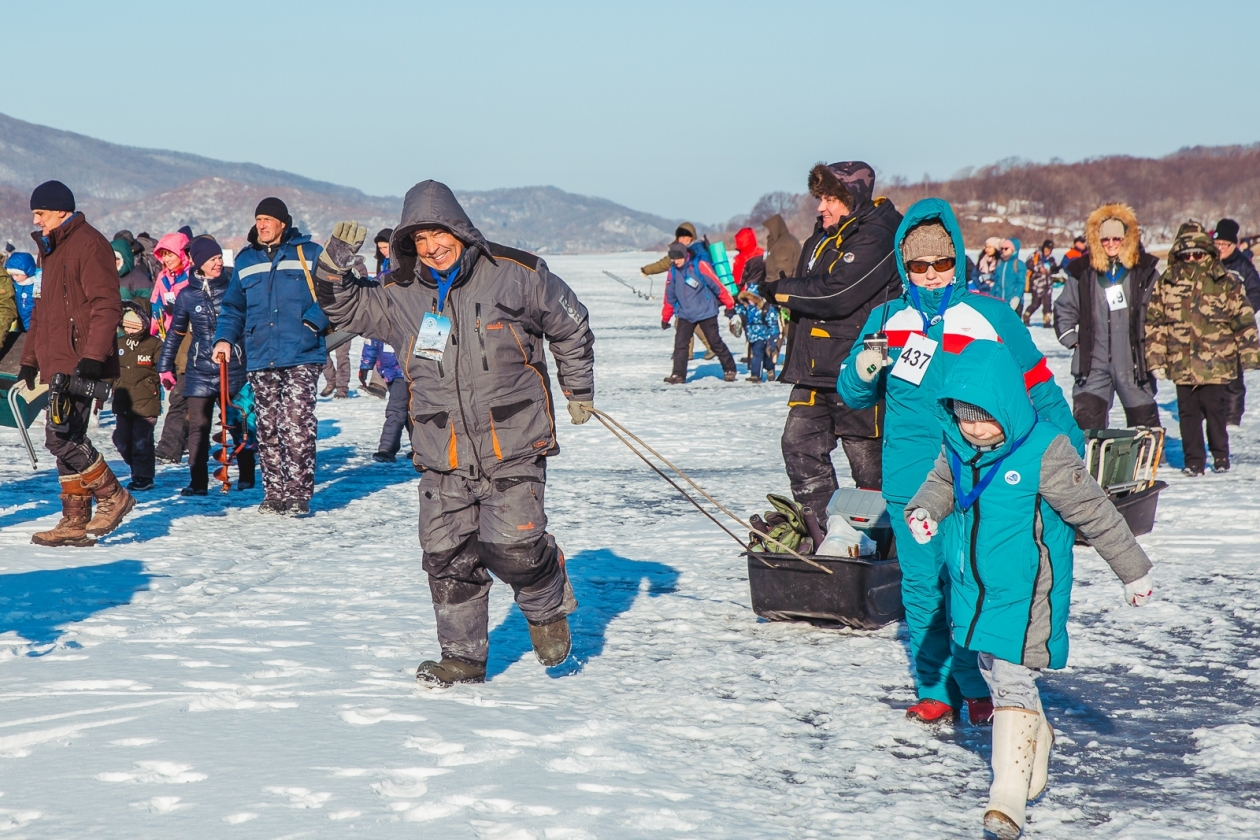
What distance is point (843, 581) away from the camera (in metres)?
4.81

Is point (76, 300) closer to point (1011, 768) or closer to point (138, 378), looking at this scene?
point (138, 378)

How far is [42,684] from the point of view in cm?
417

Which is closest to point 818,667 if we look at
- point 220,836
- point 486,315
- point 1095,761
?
point 1095,761

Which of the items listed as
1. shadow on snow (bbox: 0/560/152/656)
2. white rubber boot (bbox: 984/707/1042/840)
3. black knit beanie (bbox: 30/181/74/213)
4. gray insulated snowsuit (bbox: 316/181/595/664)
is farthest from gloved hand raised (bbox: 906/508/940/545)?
black knit beanie (bbox: 30/181/74/213)

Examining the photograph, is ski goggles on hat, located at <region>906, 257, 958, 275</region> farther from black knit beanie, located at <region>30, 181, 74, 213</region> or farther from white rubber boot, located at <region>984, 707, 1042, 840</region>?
black knit beanie, located at <region>30, 181, 74, 213</region>

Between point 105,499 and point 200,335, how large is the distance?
1.83 meters

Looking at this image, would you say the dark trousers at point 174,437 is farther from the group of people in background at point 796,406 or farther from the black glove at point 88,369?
the black glove at point 88,369

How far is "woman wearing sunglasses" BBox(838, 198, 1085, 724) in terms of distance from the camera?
12.6 feet

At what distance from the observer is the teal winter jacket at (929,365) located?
3.82 meters

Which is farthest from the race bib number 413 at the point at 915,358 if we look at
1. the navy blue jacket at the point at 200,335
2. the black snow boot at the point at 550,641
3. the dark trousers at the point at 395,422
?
the dark trousers at the point at 395,422

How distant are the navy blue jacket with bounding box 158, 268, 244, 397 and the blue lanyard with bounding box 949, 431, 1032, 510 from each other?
5.85 metres

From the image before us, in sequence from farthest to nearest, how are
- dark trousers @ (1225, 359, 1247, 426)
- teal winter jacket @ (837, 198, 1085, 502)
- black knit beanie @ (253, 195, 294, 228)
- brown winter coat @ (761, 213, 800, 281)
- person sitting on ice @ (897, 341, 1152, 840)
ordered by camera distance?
brown winter coat @ (761, 213, 800, 281)
dark trousers @ (1225, 359, 1247, 426)
black knit beanie @ (253, 195, 294, 228)
teal winter jacket @ (837, 198, 1085, 502)
person sitting on ice @ (897, 341, 1152, 840)

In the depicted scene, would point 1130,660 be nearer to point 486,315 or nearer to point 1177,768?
point 1177,768

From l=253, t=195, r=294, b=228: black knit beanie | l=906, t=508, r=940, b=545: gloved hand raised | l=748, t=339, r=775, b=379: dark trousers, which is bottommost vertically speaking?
l=906, t=508, r=940, b=545: gloved hand raised
